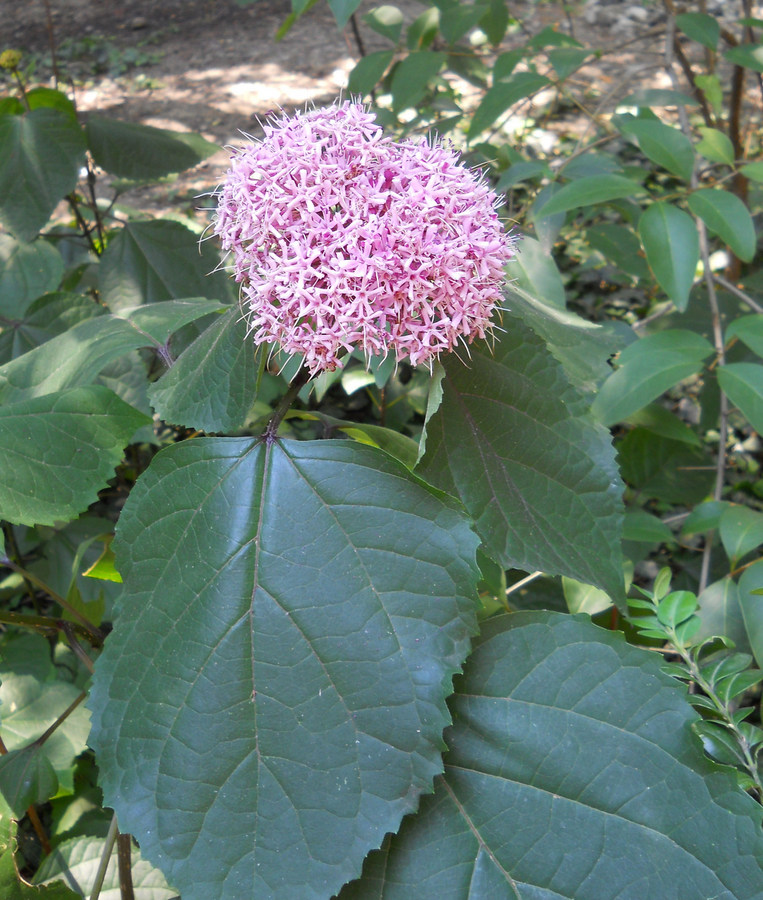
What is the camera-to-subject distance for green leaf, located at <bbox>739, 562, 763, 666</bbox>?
Result: 1024 mm

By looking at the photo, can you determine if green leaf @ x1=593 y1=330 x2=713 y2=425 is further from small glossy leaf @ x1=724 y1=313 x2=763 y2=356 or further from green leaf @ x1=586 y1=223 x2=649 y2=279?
green leaf @ x1=586 y1=223 x2=649 y2=279

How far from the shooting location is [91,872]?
1234 millimetres

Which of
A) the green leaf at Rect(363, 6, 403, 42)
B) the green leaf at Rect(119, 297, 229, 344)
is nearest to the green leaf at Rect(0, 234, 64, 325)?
the green leaf at Rect(119, 297, 229, 344)

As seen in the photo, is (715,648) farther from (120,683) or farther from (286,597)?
(120,683)

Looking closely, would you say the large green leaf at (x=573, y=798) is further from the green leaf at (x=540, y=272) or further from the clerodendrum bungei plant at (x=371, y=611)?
the green leaf at (x=540, y=272)

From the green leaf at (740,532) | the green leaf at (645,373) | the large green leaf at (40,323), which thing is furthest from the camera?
the large green leaf at (40,323)

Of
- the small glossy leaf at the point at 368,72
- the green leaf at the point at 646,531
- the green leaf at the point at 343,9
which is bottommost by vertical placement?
the green leaf at the point at 646,531

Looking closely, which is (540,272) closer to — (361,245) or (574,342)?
(574,342)

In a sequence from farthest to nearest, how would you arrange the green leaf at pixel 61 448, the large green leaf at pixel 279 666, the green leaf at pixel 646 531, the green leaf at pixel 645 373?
the green leaf at pixel 646 531
the green leaf at pixel 645 373
the green leaf at pixel 61 448
the large green leaf at pixel 279 666

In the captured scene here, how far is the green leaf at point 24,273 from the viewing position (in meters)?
1.88

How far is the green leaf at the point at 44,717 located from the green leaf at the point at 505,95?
161 centimetres

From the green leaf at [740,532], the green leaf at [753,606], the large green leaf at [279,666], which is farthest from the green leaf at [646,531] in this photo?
the large green leaf at [279,666]

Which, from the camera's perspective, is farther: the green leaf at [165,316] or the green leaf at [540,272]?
the green leaf at [540,272]

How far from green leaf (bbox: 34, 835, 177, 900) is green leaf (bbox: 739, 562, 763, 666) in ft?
3.24
